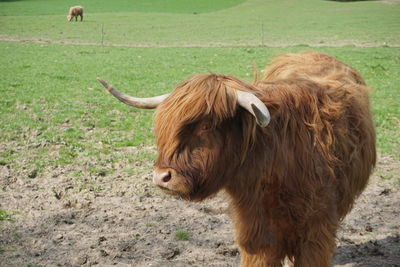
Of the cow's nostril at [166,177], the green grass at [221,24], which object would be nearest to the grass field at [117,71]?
the green grass at [221,24]

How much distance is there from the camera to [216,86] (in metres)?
3.35

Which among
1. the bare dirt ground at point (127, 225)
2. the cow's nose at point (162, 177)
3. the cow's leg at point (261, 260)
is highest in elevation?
the cow's nose at point (162, 177)

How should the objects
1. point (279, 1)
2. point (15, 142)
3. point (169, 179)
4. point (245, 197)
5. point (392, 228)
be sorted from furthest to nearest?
1. point (279, 1)
2. point (15, 142)
3. point (392, 228)
4. point (245, 197)
5. point (169, 179)

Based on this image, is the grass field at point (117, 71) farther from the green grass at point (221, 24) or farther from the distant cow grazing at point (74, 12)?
the distant cow grazing at point (74, 12)

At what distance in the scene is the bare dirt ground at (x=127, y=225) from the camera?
15.9ft

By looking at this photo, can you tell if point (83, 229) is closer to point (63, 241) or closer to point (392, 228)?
point (63, 241)

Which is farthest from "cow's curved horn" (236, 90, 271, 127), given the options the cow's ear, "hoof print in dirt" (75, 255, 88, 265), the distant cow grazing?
the distant cow grazing

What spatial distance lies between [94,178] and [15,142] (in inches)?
87.2

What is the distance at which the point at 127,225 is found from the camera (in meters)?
5.48

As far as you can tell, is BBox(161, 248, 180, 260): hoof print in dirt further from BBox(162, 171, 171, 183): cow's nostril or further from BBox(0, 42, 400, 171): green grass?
BBox(0, 42, 400, 171): green grass

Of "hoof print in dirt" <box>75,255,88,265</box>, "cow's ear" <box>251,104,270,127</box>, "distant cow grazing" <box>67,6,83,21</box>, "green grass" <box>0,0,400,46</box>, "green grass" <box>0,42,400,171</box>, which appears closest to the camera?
"cow's ear" <box>251,104,270,127</box>

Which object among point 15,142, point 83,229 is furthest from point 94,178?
point 15,142

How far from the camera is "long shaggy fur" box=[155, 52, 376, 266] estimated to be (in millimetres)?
3289

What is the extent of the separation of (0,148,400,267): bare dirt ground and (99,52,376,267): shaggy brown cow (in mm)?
1034
